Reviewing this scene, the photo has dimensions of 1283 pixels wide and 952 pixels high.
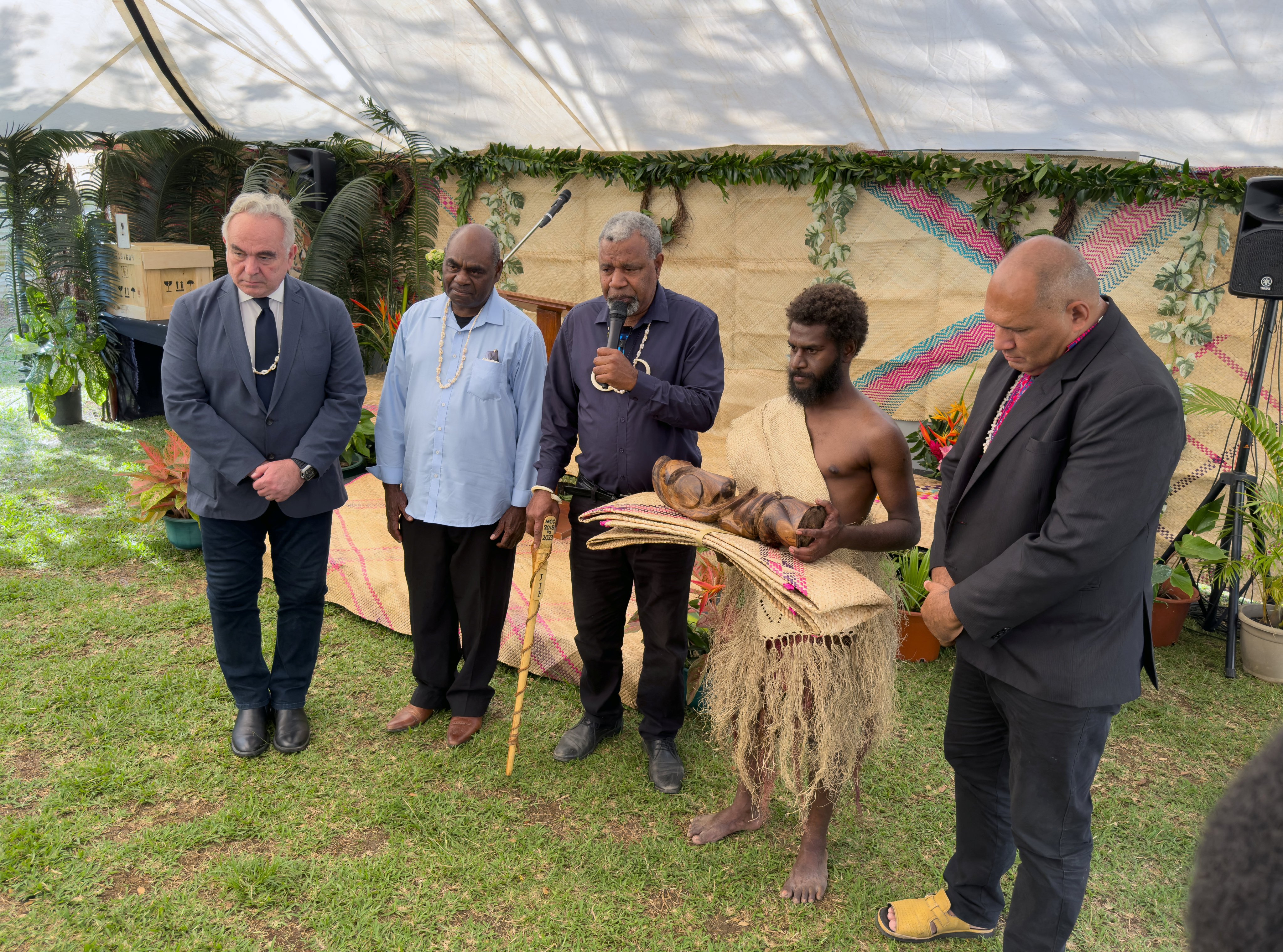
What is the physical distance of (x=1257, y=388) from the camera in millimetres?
4859

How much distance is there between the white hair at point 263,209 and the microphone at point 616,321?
1.28 metres

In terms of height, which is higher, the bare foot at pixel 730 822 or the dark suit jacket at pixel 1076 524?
the dark suit jacket at pixel 1076 524

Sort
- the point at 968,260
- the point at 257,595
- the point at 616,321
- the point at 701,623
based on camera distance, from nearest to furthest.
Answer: the point at 616,321 → the point at 257,595 → the point at 701,623 → the point at 968,260

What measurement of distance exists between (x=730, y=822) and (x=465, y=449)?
1.75m

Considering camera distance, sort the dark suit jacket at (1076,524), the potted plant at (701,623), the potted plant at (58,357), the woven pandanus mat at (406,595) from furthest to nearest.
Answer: the potted plant at (58,357) < the woven pandanus mat at (406,595) < the potted plant at (701,623) < the dark suit jacket at (1076,524)

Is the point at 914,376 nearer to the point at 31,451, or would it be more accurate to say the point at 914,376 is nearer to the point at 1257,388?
the point at 1257,388

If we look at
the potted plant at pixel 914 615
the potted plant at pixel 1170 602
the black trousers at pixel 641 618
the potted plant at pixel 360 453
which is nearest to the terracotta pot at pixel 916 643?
the potted plant at pixel 914 615

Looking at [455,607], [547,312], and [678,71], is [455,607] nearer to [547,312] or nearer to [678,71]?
[547,312]

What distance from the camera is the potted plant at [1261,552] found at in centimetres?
471

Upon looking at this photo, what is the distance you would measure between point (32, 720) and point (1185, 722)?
5.25 m

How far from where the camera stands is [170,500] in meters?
5.54

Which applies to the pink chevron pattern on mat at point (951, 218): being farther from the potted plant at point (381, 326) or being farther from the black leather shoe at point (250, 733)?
the black leather shoe at point (250, 733)

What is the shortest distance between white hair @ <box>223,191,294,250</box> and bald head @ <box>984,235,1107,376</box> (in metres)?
2.50

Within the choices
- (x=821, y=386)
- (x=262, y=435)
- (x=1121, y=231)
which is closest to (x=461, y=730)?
(x=262, y=435)
